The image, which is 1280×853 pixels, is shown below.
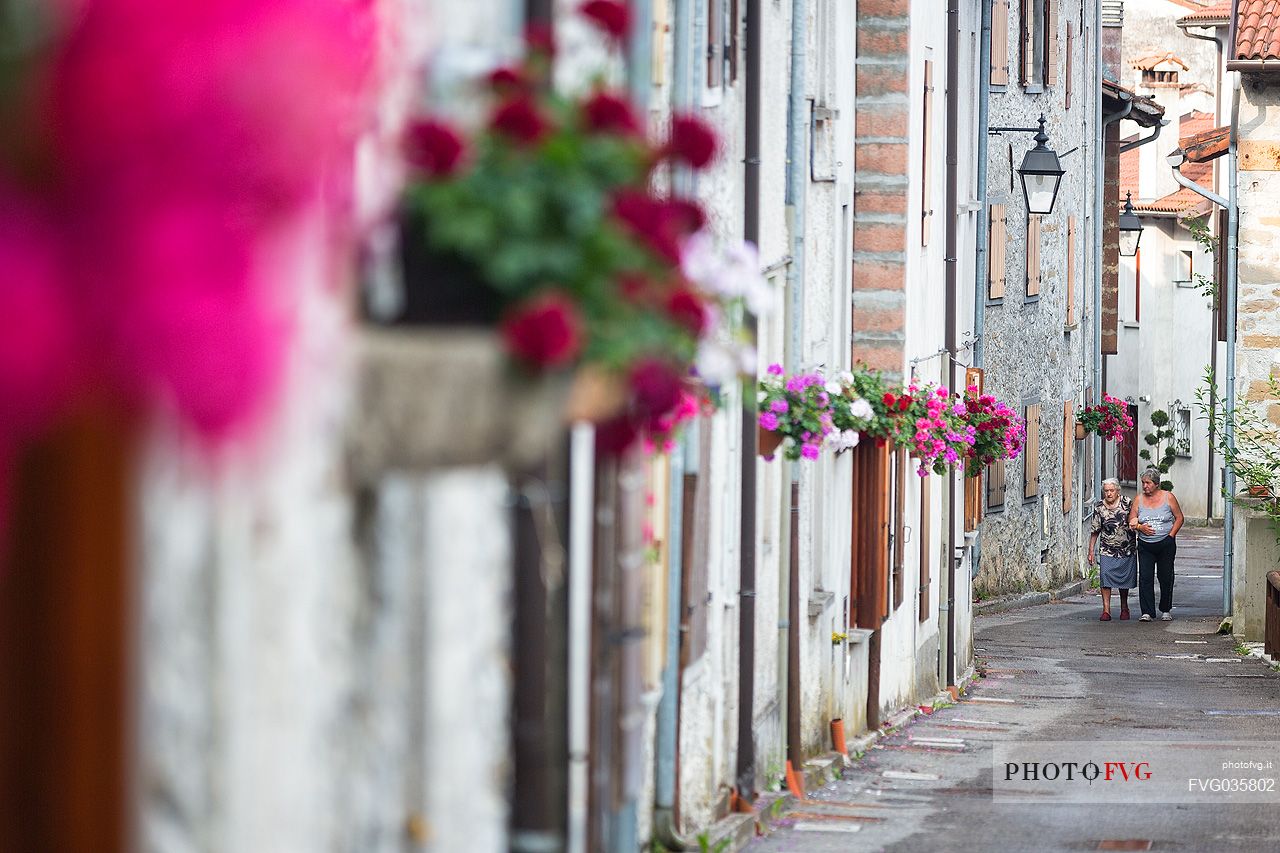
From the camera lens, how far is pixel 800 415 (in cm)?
1034

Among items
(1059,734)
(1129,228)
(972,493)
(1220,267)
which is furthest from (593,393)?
(1129,228)

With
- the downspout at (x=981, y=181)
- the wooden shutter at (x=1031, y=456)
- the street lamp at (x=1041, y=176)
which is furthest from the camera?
the wooden shutter at (x=1031, y=456)

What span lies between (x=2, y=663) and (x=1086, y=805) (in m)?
8.68

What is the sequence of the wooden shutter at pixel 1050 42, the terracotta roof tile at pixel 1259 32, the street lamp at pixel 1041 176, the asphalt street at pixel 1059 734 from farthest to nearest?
the wooden shutter at pixel 1050 42, the terracotta roof tile at pixel 1259 32, the street lamp at pixel 1041 176, the asphalt street at pixel 1059 734

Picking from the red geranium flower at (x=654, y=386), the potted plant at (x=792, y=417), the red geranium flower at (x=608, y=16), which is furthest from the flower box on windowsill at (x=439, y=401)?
the potted plant at (x=792, y=417)

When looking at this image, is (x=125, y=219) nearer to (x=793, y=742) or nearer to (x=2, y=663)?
(x=2, y=663)

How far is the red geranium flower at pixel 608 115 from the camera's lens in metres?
3.71

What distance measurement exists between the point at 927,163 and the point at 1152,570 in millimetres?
8659

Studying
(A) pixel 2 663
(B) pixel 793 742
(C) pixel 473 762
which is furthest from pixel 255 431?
(B) pixel 793 742

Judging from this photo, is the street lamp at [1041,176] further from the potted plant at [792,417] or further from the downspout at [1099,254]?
the downspout at [1099,254]

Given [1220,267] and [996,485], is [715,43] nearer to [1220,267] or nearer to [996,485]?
[996,485]

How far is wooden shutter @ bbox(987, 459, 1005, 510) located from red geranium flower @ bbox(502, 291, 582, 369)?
2310 cm

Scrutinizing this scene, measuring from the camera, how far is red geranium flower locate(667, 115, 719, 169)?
3.92 metres

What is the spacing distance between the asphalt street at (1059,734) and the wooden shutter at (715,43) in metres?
3.35
